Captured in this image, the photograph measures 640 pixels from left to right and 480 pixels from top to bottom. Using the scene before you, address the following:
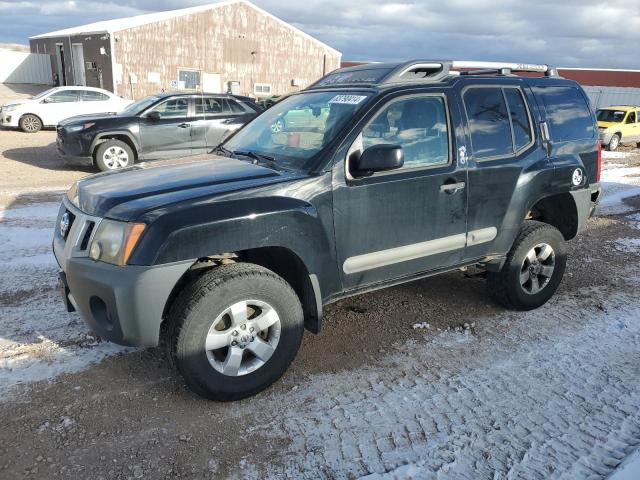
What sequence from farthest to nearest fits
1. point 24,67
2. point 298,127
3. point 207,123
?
point 24,67 → point 207,123 → point 298,127

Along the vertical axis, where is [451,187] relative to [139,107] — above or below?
below

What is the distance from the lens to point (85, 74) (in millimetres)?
28156

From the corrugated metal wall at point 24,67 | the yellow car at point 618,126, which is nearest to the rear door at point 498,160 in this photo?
the yellow car at point 618,126

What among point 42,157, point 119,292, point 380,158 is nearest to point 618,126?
point 42,157

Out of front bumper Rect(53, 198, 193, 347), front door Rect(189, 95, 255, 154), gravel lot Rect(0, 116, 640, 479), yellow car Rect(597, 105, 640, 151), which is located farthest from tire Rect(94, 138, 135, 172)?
yellow car Rect(597, 105, 640, 151)

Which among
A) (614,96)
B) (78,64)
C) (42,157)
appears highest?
(78,64)

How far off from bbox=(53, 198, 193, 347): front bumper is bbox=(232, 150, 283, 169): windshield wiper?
993 mm

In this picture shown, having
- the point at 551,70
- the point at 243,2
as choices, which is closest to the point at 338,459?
the point at 551,70

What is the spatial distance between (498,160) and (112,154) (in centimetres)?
843

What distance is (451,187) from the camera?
377 cm

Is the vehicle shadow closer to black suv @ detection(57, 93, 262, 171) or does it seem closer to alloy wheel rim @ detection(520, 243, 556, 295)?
black suv @ detection(57, 93, 262, 171)

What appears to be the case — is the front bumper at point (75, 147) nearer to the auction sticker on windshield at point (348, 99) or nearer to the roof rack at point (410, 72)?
the roof rack at point (410, 72)

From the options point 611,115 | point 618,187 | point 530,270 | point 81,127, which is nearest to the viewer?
point 530,270

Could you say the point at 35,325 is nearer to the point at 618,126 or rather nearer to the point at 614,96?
the point at 618,126
